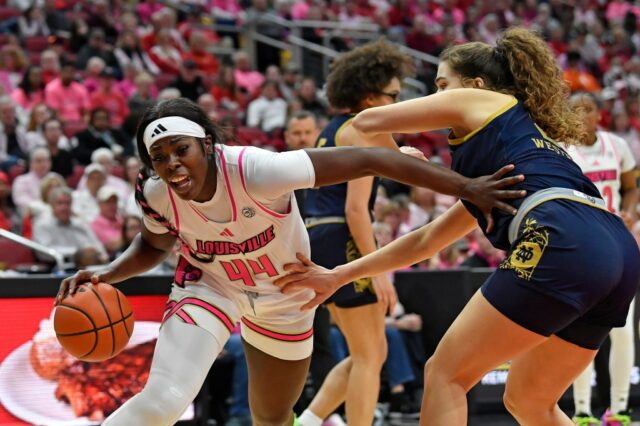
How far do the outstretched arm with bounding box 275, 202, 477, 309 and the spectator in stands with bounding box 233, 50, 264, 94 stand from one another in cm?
1051

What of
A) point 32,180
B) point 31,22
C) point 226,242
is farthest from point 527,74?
point 31,22

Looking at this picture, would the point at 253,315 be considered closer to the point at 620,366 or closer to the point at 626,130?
the point at 620,366

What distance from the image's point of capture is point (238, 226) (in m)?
4.01

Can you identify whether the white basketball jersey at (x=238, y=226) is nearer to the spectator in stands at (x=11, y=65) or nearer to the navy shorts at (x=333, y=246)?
the navy shorts at (x=333, y=246)

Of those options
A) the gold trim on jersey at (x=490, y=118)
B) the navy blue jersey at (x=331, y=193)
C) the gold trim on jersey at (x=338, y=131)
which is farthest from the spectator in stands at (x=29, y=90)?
the gold trim on jersey at (x=490, y=118)

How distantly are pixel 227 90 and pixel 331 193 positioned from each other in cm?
821

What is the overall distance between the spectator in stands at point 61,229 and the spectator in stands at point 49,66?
370cm

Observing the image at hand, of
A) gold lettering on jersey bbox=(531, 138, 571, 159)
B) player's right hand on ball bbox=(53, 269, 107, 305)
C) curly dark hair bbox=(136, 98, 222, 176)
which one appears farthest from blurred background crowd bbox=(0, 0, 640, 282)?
gold lettering on jersey bbox=(531, 138, 571, 159)

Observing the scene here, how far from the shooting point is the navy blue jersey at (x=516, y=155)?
11.3 ft

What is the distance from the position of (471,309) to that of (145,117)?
1595mm

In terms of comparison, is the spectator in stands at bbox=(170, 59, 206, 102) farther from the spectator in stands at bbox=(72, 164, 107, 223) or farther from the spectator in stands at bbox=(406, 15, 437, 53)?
the spectator in stands at bbox=(406, 15, 437, 53)

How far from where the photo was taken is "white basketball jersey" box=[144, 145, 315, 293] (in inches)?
155

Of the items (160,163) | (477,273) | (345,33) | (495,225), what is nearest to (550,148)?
(495,225)

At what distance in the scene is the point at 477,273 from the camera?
7.04 metres
